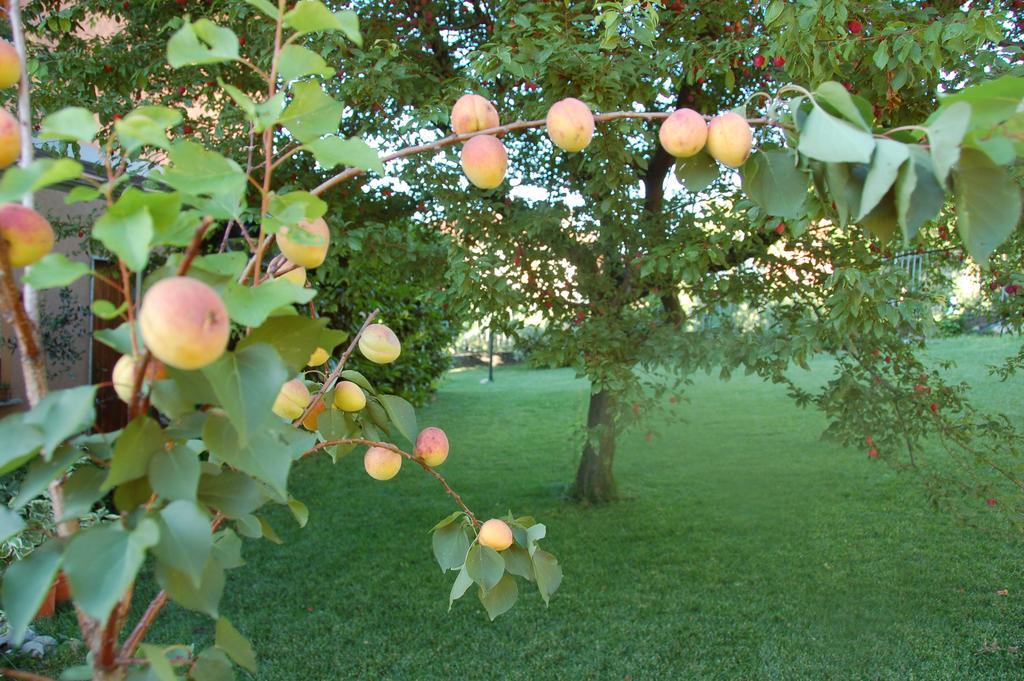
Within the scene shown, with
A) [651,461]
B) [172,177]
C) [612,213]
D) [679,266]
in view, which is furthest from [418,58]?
[651,461]

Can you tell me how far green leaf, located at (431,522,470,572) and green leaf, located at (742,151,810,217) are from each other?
0.54 m

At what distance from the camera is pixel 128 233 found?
46 centimetres

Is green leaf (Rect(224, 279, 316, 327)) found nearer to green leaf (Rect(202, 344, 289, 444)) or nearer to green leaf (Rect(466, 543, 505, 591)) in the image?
green leaf (Rect(202, 344, 289, 444))

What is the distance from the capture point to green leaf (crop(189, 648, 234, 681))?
72 cm

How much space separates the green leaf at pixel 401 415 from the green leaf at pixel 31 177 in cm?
55

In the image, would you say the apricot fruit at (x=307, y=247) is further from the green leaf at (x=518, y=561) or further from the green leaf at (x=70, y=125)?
the green leaf at (x=518, y=561)

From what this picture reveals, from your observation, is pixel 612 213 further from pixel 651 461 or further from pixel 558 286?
pixel 651 461

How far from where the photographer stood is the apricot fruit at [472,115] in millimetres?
835

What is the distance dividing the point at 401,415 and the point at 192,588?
461 millimetres

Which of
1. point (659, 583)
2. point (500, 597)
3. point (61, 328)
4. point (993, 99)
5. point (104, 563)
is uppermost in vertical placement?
point (993, 99)

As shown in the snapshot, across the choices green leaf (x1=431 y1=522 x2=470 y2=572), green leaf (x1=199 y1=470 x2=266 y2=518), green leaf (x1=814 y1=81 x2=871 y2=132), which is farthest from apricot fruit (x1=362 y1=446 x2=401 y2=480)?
green leaf (x1=814 y1=81 x2=871 y2=132)

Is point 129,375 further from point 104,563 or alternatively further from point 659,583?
point 659,583

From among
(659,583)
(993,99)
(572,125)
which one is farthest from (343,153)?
(659,583)

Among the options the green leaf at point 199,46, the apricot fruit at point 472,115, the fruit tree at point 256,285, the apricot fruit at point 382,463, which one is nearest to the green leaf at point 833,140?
the fruit tree at point 256,285
